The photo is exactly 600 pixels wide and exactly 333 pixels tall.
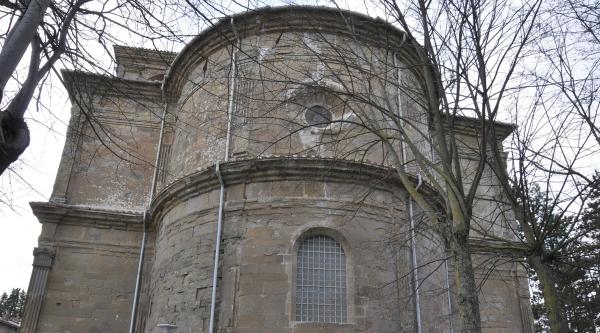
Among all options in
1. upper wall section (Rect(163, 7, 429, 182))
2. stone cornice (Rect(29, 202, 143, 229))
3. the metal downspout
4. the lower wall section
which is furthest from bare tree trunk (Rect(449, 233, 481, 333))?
stone cornice (Rect(29, 202, 143, 229))

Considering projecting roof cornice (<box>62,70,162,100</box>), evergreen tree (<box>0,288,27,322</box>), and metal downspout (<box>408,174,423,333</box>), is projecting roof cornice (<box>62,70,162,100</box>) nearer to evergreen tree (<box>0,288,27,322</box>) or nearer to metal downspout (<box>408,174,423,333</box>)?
metal downspout (<box>408,174,423,333</box>)

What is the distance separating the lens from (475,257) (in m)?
15.9

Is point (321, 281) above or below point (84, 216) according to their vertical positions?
below

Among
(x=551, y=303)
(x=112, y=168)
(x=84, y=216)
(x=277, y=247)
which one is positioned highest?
(x=112, y=168)

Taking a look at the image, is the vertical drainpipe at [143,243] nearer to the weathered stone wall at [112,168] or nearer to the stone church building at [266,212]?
the stone church building at [266,212]

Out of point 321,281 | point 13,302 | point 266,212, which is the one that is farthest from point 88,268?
point 13,302

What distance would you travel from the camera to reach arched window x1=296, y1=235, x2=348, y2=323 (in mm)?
9977

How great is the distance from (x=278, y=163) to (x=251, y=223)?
1344 millimetres

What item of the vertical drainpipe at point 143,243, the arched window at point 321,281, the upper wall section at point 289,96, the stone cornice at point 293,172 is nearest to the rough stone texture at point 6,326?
the vertical drainpipe at point 143,243

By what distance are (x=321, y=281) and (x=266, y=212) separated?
5.82 ft

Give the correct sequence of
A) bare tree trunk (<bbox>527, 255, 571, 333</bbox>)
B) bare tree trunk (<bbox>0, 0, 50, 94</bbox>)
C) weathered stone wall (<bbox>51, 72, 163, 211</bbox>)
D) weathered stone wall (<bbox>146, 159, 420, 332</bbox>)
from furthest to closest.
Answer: weathered stone wall (<bbox>51, 72, 163, 211</bbox>) < weathered stone wall (<bbox>146, 159, 420, 332</bbox>) < bare tree trunk (<bbox>527, 255, 571, 333</bbox>) < bare tree trunk (<bbox>0, 0, 50, 94</bbox>)

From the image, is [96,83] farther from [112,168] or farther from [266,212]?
[112,168]

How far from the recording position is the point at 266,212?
1076cm

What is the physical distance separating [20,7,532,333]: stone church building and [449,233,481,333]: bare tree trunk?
3.27ft
